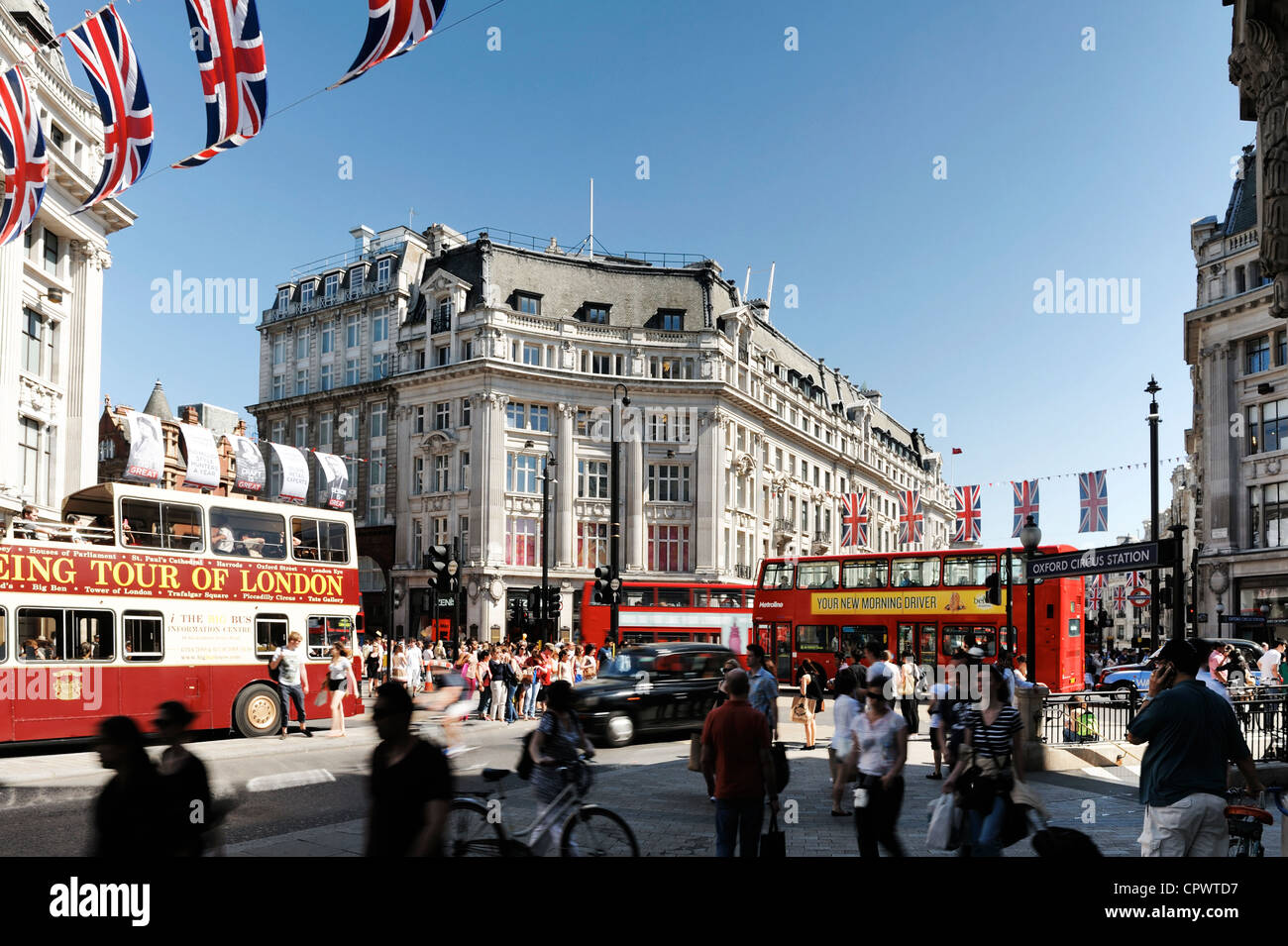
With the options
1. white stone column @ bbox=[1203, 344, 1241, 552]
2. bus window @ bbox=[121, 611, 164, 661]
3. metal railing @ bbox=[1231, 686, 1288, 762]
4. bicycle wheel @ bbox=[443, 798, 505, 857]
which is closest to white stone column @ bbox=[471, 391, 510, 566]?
white stone column @ bbox=[1203, 344, 1241, 552]

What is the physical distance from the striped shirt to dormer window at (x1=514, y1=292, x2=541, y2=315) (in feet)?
162

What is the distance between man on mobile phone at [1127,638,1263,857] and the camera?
5.88 metres

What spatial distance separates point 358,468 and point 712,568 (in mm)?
20785

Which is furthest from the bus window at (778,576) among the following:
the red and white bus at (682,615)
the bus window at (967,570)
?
the bus window at (967,570)

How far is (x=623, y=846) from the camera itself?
25.7 ft

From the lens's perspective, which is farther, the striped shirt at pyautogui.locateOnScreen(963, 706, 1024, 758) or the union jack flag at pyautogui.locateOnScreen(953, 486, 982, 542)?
the union jack flag at pyautogui.locateOnScreen(953, 486, 982, 542)

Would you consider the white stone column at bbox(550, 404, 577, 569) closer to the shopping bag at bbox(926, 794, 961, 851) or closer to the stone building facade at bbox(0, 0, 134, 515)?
the stone building facade at bbox(0, 0, 134, 515)

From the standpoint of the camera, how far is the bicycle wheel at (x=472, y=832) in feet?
22.5

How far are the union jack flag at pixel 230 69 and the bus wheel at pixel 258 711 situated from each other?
34.5 ft

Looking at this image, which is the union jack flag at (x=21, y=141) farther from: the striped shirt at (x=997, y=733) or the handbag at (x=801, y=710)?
the striped shirt at (x=997, y=733)

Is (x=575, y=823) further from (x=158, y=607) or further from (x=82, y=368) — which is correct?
(x=82, y=368)

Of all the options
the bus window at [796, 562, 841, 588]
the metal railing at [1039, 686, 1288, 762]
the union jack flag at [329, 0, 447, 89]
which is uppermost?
the union jack flag at [329, 0, 447, 89]

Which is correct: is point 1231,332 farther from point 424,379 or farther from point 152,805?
point 152,805

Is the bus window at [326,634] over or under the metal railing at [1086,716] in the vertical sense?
over
